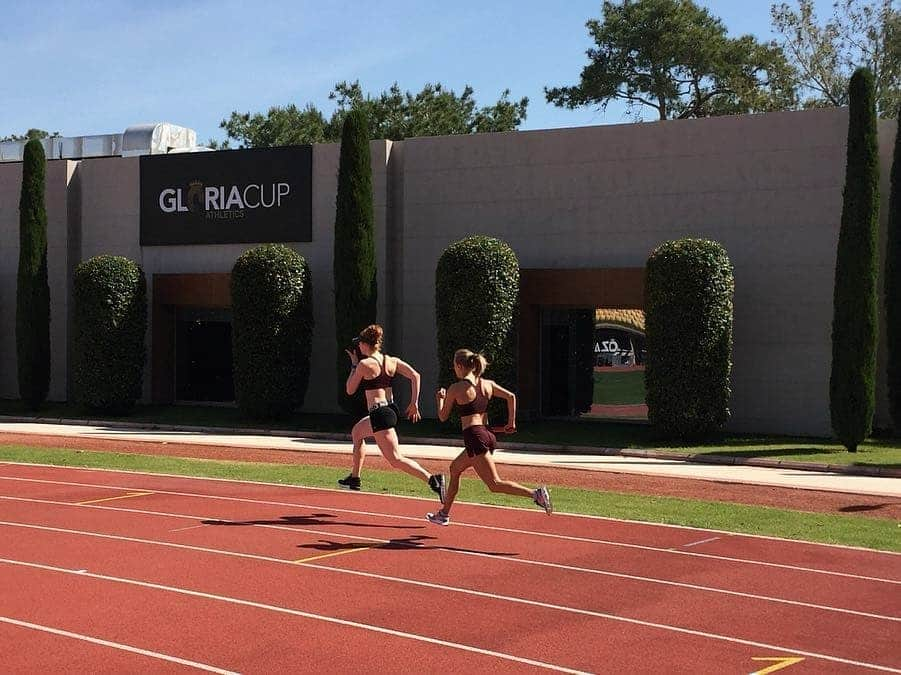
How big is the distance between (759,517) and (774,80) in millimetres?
46551

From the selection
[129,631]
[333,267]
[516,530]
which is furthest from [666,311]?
[129,631]

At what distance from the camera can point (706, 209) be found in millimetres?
27500

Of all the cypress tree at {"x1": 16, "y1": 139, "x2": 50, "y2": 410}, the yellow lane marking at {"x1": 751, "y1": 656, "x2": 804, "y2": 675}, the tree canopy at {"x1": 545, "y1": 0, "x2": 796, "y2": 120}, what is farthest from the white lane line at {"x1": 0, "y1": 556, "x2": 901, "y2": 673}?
the tree canopy at {"x1": 545, "y1": 0, "x2": 796, "y2": 120}

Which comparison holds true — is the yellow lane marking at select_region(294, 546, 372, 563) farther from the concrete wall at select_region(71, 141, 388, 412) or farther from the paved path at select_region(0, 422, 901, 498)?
the concrete wall at select_region(71, 141, 388, 412)

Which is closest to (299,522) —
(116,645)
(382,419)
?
(382,419)

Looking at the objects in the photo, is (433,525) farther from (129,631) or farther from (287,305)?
(287,305)

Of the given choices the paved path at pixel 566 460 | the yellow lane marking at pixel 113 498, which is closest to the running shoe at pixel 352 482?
the yellow lane marking at pixel 113 498

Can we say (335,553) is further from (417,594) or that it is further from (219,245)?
(219,245)

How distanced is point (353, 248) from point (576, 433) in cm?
777

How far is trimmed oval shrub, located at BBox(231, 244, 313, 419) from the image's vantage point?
3009cm

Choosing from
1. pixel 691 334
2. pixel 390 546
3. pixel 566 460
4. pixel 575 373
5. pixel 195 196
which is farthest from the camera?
pixel 195 196

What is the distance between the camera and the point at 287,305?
99.1ft

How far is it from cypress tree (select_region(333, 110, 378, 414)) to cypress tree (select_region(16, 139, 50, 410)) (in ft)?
33.2

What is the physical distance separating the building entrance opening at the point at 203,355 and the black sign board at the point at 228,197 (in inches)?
94.3
